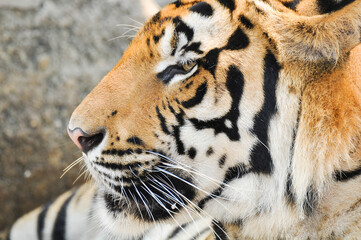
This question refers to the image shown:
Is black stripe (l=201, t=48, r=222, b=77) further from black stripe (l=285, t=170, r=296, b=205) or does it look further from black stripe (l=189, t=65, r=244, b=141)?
black stripe (l=285, t=170, r=296, b=205)

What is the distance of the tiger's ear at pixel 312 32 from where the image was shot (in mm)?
1010

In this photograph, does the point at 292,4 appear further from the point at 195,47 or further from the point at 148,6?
the point at 148,6

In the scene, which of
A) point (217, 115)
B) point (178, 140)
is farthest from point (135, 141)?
point (217, 115)

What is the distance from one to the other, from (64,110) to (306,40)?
4.83ft

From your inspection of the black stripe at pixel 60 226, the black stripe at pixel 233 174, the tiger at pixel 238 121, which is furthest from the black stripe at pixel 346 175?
the black stripe at pixel 60 226

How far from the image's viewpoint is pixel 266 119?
1.14m

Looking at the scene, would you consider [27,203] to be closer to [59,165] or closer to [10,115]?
[59,165]

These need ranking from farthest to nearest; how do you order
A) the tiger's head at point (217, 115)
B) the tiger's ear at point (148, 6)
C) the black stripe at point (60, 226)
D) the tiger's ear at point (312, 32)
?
1. the tiger's ear at point (148, 6)
2. the black stripe at point (60, 226)
3. the tiger's head at point (217, 115)
4. the tiger's ear at point (312, 32)

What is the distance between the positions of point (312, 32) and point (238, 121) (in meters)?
0.27

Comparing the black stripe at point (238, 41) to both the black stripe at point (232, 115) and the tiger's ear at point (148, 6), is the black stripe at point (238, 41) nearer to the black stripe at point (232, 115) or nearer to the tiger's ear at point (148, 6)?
the black stripe at point (232, 115)

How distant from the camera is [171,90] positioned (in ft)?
3.88

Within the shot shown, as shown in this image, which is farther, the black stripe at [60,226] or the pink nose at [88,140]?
the black stripe at [60,226]

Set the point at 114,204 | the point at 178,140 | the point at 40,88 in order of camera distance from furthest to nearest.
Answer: the point at 40,88, the point at 114,204, the point at 178,140

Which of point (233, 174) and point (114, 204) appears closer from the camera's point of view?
point (233, 174)
